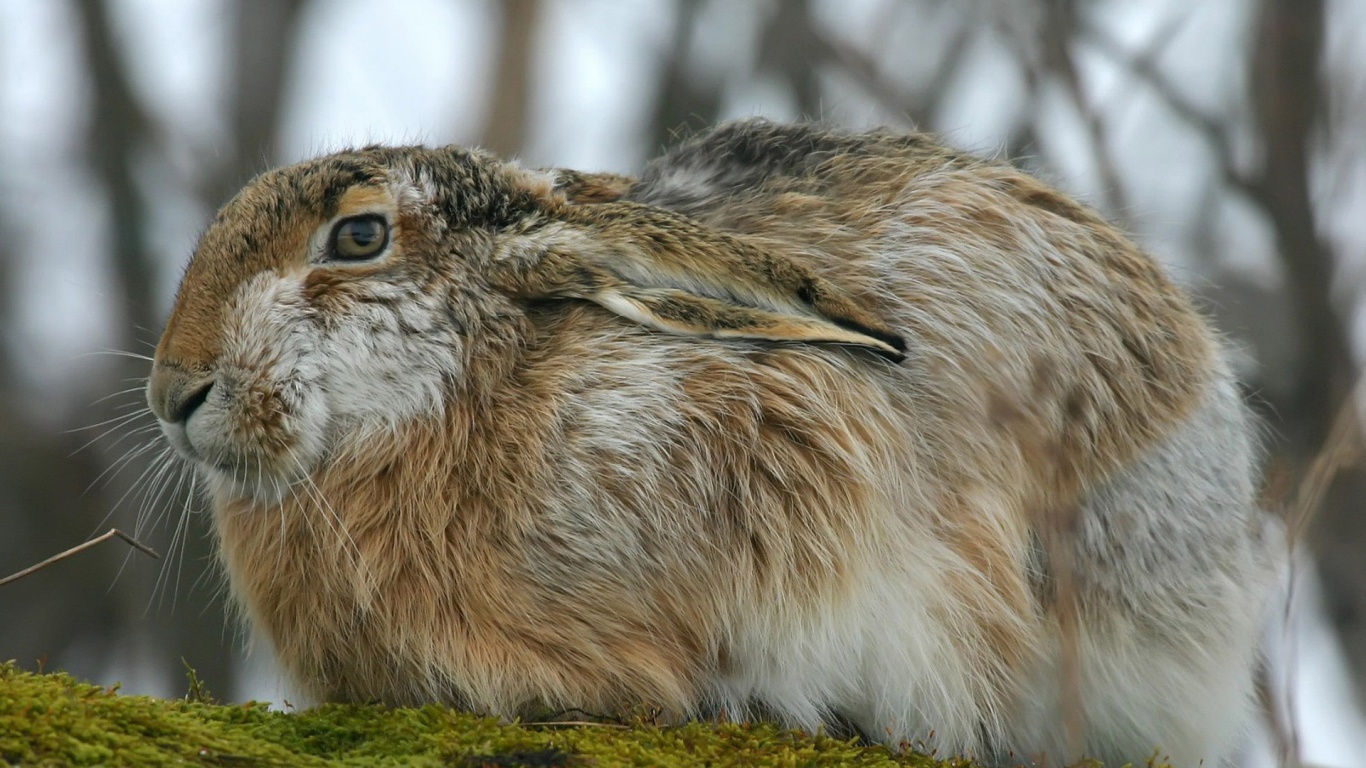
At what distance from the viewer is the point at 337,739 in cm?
362

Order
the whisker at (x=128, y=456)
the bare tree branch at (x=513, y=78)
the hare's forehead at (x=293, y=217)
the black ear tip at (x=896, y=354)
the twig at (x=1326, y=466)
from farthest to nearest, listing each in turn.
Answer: the bare tree branch at (x=513, y=78), the whisker at (x=128, y=456), the hare's forehead at (x=293, y=217), the black ear tip at (x=896, y=354), the twig at (x=1326, y=466)

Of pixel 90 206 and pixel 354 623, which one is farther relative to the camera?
pixel 90 206

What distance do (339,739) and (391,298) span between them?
1369 millimetres

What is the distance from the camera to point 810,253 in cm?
471

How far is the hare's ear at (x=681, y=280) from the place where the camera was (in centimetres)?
413

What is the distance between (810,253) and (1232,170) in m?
3.65

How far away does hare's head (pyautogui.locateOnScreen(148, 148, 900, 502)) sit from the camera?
13.7 feet

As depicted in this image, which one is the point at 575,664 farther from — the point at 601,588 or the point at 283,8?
the point at 283,8

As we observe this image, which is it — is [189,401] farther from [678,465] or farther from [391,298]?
[678,465]

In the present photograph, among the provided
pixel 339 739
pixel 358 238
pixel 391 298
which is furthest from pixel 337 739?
pixel 358 238

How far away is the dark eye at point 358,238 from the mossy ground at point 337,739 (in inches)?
55.7

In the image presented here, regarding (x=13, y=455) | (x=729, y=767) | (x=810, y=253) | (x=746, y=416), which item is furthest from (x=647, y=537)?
(x=13, y=455)

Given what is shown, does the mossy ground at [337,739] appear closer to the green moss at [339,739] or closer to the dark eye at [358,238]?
the green moss at [339,739]

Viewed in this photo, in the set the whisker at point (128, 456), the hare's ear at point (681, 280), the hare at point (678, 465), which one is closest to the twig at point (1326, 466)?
the hare at point (678, 465)
